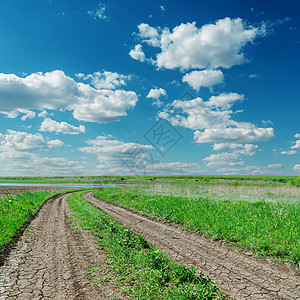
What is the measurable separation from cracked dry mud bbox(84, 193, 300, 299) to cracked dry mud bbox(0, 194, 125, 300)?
2.46 m

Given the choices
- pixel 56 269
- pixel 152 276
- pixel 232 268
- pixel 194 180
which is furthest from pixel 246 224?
pixel 194 180

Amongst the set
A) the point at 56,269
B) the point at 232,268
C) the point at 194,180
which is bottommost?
the point at 194,180

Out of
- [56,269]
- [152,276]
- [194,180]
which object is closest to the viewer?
[152,276]

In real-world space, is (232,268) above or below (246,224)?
below

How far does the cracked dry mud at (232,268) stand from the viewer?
5.20 metres

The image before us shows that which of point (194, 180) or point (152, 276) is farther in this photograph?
point (194, 180)

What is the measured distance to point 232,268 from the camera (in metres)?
6.41

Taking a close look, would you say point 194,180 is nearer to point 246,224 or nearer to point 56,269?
point 246,224

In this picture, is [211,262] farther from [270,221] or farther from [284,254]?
[270,221]

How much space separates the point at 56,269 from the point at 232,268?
16.1ft

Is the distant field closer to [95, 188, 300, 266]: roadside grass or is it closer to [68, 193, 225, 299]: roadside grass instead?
[95, 188, 300, 266]: roadside grass

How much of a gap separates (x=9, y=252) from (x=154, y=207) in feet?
31.3

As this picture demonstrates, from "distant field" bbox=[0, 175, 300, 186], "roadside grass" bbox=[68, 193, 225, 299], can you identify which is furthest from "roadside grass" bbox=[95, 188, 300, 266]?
"distant field" bbox=[0, 175, 300, 186]

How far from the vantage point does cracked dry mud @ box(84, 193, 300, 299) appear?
17.1 feet
